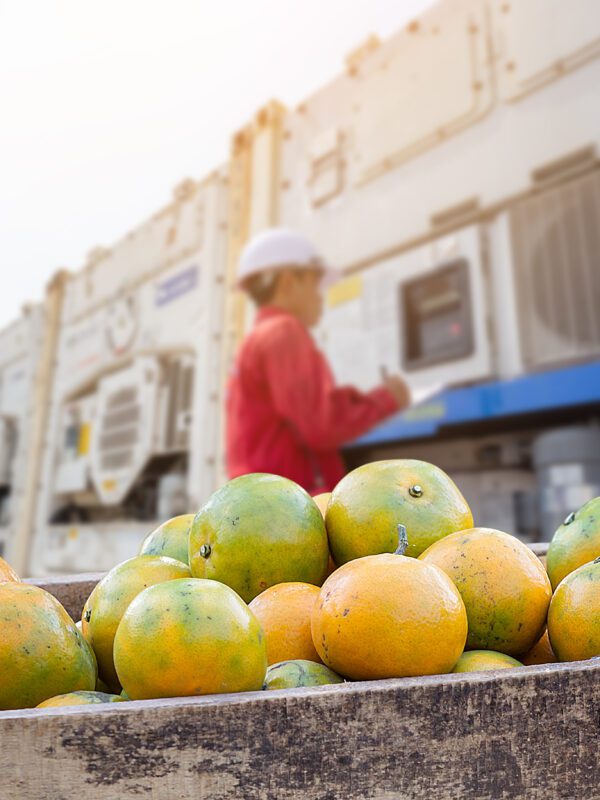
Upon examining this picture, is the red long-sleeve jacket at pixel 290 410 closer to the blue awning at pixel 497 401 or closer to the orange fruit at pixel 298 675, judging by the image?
the blue awning at pixel 497 401

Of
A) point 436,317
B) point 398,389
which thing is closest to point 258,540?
point 398,389

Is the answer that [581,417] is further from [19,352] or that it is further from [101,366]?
[19,352]

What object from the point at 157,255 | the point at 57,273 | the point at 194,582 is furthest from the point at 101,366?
the point at 194,582

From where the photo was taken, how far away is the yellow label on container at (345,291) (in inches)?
171

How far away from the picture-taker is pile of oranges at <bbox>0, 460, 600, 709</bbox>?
29.0 inches

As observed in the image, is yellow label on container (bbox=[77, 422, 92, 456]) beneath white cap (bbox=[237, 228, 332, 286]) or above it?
beneath

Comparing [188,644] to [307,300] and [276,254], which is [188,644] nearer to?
[307,300]

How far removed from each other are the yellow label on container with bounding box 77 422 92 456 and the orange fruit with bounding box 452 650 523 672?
6433 millimetres

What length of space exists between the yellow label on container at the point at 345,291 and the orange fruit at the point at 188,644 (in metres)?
3.67

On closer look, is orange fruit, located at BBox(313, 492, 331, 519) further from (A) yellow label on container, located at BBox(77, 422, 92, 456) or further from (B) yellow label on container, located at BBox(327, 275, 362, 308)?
(A) yellow label on container, located at BBox(77, 422, 92, 456)

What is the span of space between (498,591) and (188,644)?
38cm

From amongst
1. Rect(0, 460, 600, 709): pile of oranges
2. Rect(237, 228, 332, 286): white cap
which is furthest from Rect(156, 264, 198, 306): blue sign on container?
Rect(0, 460, 600, 709): pile of oranges

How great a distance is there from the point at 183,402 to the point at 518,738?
208 inches

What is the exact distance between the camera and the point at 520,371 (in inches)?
135
